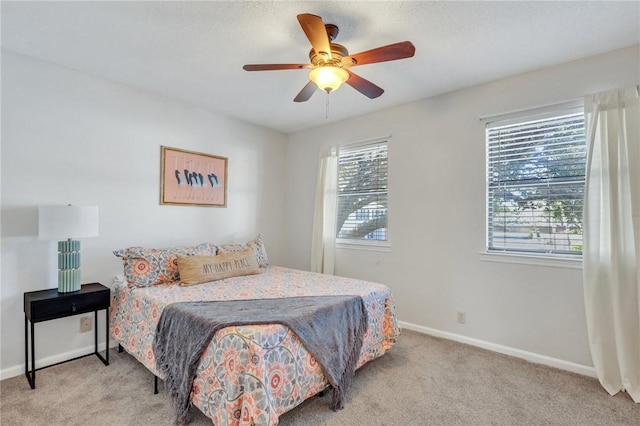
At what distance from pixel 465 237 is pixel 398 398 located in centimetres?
164

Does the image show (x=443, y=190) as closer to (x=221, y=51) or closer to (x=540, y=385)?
(x=540, y=385)

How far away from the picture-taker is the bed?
61.6 inches

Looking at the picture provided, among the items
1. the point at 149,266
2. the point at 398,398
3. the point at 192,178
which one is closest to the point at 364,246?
the point at 398,398

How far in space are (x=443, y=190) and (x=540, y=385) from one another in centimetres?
178

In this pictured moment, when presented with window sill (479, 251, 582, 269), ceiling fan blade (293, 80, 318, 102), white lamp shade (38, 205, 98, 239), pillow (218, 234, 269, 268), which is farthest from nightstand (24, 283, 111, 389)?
window sill (479, 251, 582, 269)

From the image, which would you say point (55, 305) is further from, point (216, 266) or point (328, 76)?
point (328, 76)

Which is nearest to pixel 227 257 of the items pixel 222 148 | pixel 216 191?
pixel 216 191

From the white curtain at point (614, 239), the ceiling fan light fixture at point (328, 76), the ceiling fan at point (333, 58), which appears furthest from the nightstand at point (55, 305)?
the white curtain at point (614, 239)

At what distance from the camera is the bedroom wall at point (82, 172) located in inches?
95.2

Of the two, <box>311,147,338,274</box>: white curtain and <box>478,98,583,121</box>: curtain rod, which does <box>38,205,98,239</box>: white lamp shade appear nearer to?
<box>311,147,338,274</box>: white curtain

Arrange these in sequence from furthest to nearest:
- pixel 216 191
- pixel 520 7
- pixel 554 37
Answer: pixel 216 191, pixel 554 37, pixel 520 7

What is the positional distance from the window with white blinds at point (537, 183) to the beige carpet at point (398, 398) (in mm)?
1043

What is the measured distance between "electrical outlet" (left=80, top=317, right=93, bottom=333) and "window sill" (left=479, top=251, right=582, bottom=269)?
3612mm

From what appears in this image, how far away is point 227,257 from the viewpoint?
3043 millimetres
